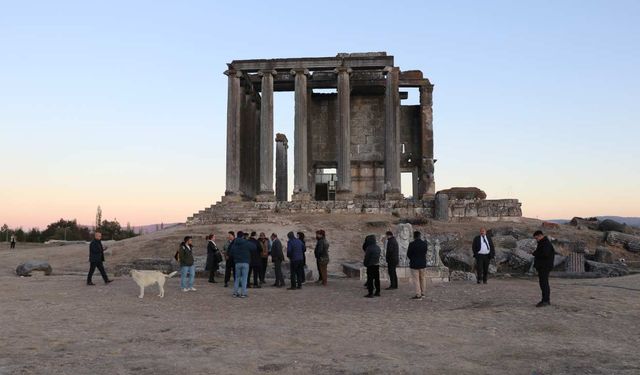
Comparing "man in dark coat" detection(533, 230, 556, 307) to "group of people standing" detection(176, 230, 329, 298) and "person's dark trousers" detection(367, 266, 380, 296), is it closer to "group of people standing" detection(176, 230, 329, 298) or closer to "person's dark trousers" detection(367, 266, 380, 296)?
"person's dark trousers" detection(367, 266, 380, 296)

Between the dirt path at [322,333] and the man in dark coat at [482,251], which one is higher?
the man in dark coat at [482,251]

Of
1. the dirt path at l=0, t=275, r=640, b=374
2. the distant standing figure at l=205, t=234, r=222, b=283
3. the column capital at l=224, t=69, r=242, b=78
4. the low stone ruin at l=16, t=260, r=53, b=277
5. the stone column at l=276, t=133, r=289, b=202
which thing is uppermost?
the column capital at l=224, t=69, r=242, b=78

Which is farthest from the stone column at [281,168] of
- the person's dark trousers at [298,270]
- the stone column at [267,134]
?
the person's dark trousers at [298,270]

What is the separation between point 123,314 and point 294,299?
13.6 feet

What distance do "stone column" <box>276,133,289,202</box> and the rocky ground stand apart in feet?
98.5

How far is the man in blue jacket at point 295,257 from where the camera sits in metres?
16.5

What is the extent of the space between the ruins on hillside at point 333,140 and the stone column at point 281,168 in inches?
3.1

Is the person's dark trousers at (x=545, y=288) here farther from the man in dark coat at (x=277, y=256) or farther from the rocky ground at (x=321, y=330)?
the man in dark coat at (x=277, y=256)

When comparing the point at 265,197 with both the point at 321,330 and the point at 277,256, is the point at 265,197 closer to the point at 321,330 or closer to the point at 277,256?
the point at 277,256

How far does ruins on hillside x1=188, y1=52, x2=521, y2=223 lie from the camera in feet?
122

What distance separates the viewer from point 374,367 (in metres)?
7.32

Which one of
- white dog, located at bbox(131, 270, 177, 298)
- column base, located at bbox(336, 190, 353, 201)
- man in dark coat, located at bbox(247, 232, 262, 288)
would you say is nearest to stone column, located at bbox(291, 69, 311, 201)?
column base, located at bbox(336, 190, 353, 201)

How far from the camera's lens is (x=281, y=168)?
47312 mm

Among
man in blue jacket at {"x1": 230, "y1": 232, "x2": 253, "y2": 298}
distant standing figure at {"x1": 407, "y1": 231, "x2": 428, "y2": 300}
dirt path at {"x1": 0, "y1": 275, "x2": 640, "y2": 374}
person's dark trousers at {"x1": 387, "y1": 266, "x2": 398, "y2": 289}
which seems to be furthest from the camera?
person's dark trousers at {"x1": 387, "y1": 266, "x2": 398, "y2": 289}
